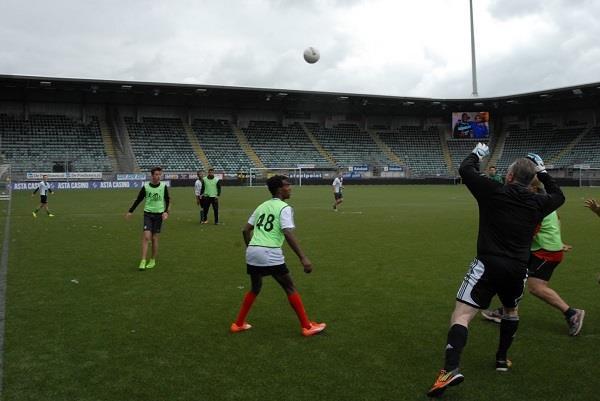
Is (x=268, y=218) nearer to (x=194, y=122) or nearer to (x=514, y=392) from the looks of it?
(x=514, y=392)

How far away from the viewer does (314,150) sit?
6216 centimetres

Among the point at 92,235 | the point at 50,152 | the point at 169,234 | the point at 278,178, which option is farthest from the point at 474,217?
the point at 50,152

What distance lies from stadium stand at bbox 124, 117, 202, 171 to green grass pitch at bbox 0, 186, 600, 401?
42.2 metres

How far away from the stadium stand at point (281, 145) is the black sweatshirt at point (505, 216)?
5362cm

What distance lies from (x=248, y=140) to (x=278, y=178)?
5575 centimetres

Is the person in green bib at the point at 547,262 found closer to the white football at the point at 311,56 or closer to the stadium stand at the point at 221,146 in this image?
the white football at the point at 311,56

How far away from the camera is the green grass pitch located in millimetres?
4723

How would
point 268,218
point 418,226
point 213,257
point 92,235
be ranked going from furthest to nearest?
point 418,226 → point 92,235 → point 213,257 → point 268,218

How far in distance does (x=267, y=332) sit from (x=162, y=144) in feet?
172

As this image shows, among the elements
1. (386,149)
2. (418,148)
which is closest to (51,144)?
(386,149)

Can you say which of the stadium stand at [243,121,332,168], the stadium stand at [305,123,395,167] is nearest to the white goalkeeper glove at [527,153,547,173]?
the stadium stand at [243,121,332,168]

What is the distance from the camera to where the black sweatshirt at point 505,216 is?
178 inches

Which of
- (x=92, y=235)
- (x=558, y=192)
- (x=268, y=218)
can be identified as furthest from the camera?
(x=92, y=235)

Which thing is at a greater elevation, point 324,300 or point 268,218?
point 268,218
